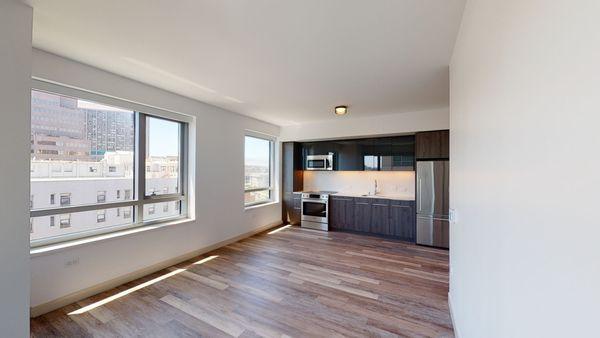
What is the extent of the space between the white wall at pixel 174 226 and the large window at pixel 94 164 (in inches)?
7.9

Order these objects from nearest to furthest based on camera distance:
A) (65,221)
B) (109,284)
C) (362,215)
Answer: (65,221)
(109,284)
(362,215)

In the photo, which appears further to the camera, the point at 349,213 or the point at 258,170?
the point at 258,170

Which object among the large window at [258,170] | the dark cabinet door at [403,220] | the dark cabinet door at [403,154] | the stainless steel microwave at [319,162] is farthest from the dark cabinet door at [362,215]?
the large window at [258,170]

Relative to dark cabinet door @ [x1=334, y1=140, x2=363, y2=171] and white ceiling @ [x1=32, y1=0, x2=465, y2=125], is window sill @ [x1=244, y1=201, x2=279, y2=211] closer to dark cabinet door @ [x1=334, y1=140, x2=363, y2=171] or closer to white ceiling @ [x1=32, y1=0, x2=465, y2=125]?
dark cabinet door @ [x1=334, y1=140, x2=363, y2=171]

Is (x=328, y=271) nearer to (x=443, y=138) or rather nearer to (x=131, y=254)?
(x=131, y=254)

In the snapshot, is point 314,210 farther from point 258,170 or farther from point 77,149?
point 77,149

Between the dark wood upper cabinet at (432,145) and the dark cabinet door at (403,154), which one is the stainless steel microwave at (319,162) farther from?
the dark wood upper cabinet at (432,145)

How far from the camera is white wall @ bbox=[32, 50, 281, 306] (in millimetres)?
2428

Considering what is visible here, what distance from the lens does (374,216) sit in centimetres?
515

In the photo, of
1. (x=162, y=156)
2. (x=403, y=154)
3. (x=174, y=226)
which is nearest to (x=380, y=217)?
(x=403, y=154)

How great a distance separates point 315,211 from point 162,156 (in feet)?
11.6

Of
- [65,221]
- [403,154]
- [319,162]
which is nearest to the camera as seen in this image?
[65,221]

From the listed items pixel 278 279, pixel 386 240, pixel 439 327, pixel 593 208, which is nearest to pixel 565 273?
pixel 593 208

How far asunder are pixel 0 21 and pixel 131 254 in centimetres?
257
